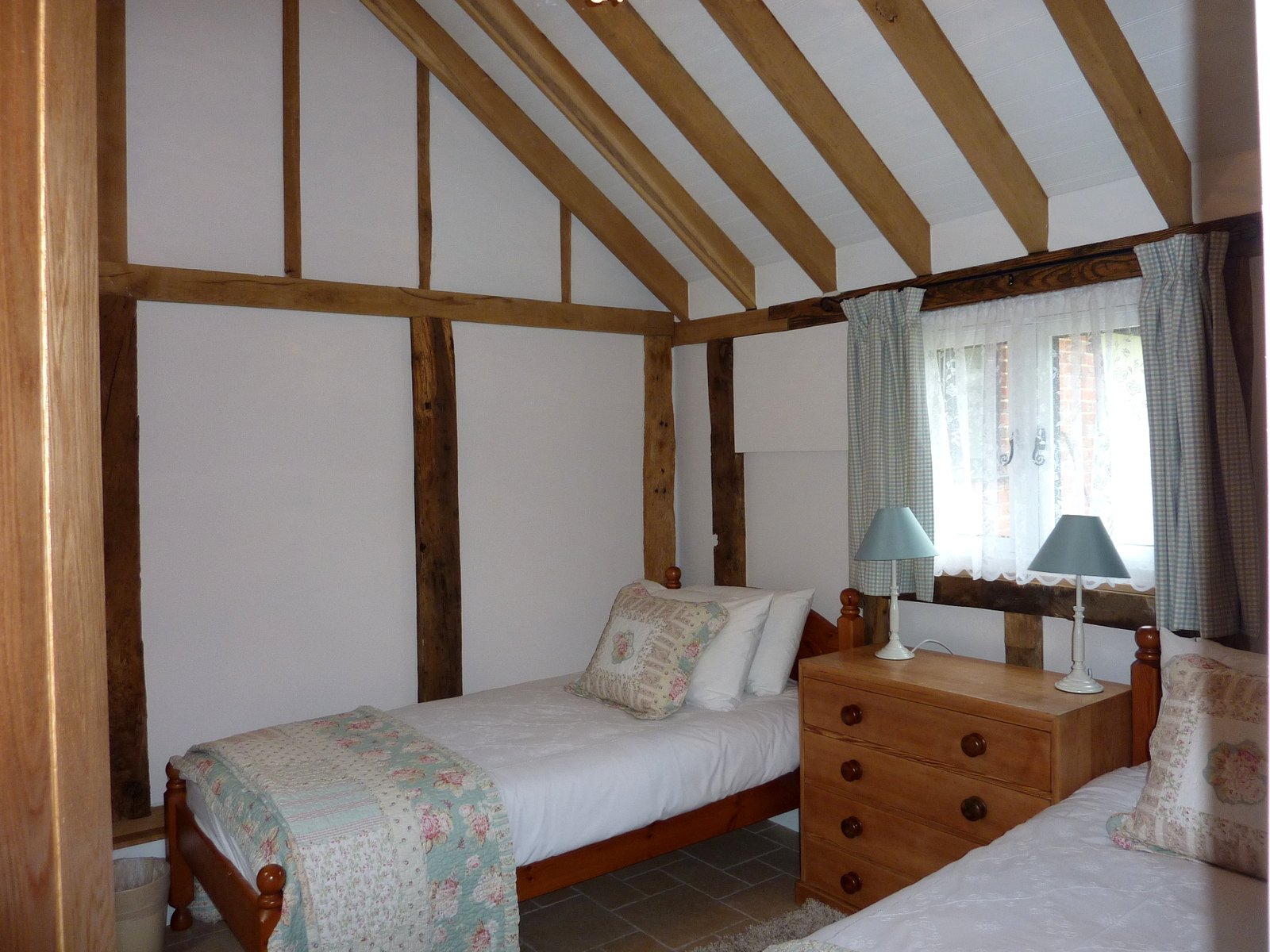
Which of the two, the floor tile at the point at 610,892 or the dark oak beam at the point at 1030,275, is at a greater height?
the dark oak beam at the point at 1030,275

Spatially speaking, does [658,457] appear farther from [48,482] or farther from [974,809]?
[48,482]

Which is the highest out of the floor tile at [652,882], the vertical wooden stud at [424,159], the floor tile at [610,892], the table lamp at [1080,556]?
the vertical wooden stud at [424,159]

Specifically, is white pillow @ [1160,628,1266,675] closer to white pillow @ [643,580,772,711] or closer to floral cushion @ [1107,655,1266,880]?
floral cushion @ [1107,655,1266,880]

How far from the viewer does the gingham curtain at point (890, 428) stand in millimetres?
3445

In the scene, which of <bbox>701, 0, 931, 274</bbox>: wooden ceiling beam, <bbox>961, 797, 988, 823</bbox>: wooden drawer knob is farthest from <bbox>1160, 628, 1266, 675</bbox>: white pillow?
<bbox>701, 0, 931, 274</bbox>: wooden ceiling beam

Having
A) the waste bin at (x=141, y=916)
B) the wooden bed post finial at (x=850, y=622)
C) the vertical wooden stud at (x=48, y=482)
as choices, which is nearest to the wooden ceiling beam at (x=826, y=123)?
the wooden bed post finial at (x=850, y=622)

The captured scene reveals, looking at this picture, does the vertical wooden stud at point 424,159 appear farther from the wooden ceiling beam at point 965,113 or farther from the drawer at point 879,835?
the drawer at point 879,835

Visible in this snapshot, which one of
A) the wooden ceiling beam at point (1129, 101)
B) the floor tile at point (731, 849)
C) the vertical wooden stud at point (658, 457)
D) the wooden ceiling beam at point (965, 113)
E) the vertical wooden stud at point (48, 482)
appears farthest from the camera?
the vertical wooden stud at point (658, 457)

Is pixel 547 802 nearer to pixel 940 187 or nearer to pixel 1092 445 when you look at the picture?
pixel 1092 445

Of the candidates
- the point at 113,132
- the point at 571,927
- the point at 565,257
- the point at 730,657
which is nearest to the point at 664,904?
the point at 571,927

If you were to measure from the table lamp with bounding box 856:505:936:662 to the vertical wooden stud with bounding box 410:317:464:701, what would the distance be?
5.84 feet

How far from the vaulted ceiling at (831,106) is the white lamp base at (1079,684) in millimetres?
1370

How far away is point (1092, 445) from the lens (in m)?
2.99

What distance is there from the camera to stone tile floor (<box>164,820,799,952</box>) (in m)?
2.98
